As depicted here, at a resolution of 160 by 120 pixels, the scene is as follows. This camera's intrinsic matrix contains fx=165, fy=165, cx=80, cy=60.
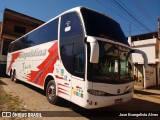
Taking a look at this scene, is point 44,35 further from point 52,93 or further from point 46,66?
point 52,93

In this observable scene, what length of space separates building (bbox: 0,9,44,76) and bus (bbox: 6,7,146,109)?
47.5 ft

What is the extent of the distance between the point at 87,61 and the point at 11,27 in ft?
66.5

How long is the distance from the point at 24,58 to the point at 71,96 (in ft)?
22.1

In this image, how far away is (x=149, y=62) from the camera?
23.8m

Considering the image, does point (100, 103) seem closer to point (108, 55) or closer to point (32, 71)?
point (108, 55)

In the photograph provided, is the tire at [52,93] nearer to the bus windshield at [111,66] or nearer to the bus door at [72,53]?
the bus door at [72,53]

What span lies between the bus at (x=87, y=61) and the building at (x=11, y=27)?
1447cm

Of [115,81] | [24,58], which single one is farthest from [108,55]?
[24,58]

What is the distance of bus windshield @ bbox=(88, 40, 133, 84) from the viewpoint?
16.8ft

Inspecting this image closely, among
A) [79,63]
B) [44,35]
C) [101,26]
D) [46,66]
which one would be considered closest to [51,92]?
[46,66]

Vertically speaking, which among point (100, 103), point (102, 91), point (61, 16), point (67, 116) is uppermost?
point (61, 16)

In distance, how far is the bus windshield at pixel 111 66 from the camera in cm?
512

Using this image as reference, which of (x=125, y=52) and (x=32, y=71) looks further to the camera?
(x=32, y=71)

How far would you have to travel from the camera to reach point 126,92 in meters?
6.12
